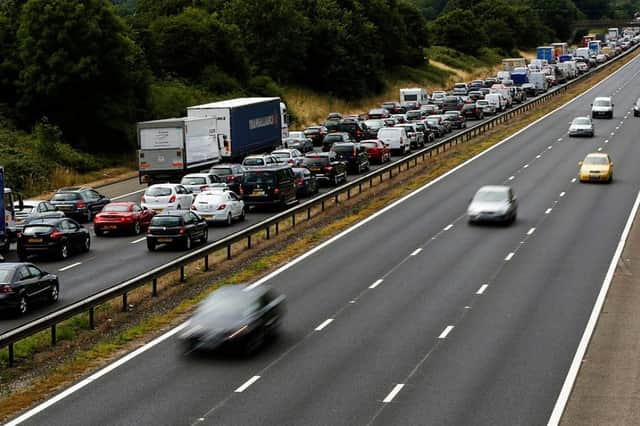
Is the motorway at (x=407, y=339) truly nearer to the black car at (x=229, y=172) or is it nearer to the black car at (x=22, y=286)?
the black car at (x=22, y=286)

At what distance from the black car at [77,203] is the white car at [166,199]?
2768 mm

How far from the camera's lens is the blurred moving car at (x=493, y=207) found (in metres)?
42.4

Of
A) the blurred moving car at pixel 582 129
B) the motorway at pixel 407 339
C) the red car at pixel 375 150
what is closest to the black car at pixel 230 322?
the motorway at pixel 407 339

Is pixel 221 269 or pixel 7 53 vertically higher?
pixel 7 53

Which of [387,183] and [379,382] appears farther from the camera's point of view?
[387,183]

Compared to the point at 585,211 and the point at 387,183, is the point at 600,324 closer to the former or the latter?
the point at 585,211

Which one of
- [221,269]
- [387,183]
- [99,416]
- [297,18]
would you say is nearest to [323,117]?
[297,18]

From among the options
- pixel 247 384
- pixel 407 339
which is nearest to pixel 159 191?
pixel 407 339

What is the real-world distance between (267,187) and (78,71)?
23.6 meters

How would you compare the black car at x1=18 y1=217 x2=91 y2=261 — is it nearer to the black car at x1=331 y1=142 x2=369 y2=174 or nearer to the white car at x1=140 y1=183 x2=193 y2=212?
the white car at x1=140 y1=183 x2=193 y2=212

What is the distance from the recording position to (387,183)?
189 feet

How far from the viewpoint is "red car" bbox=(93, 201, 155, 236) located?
4275cm

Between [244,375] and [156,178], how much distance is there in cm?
3301

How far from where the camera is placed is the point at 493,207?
140 feet
